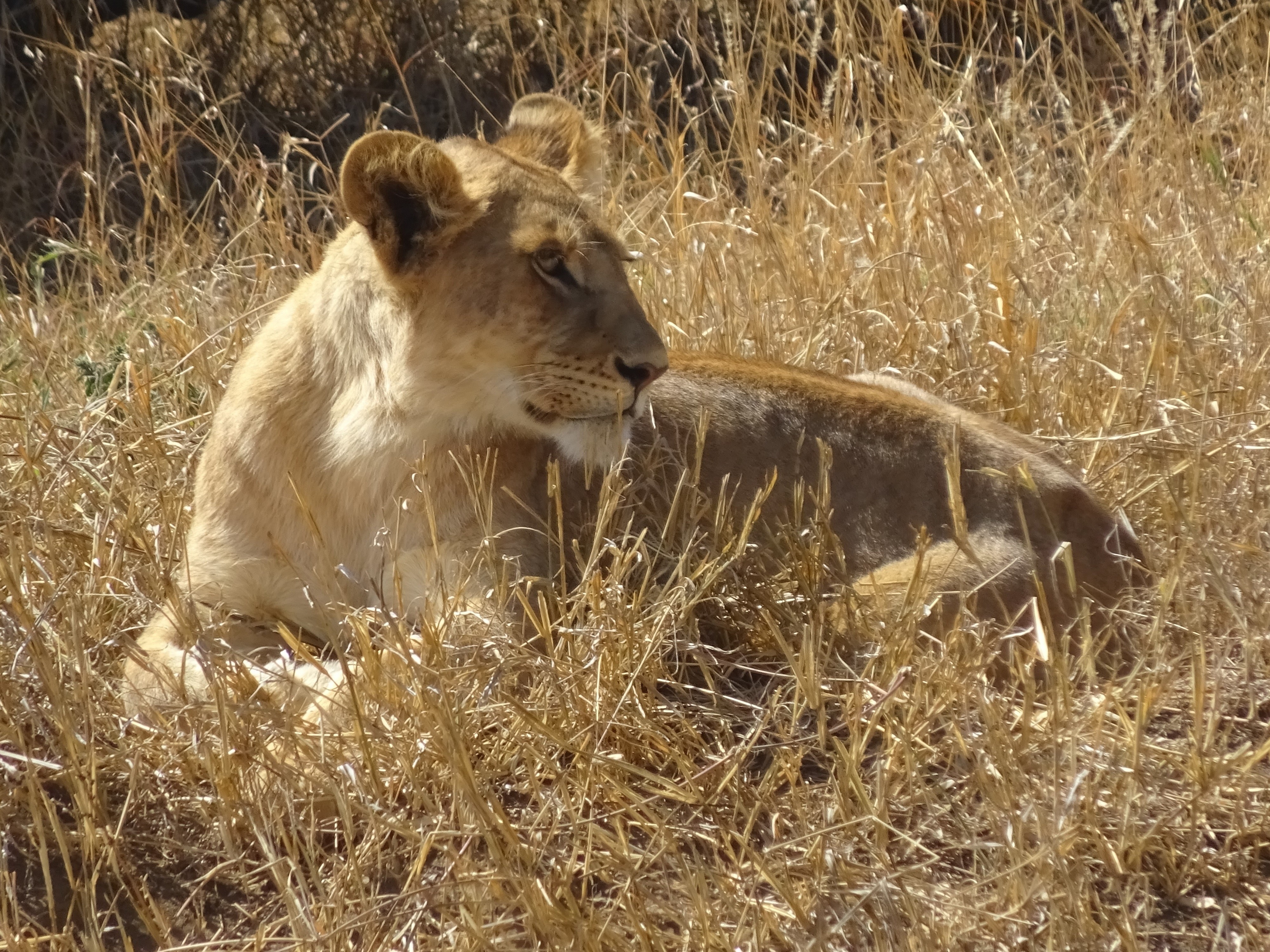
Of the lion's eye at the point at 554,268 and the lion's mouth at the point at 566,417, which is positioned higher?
the lion's eye at the point at 554,268

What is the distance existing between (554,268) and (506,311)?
0.14m

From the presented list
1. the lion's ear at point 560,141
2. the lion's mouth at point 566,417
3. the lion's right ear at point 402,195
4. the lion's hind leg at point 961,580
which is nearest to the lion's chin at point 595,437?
the lion's mouth at point 566,417

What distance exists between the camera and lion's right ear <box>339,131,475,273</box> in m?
2.76

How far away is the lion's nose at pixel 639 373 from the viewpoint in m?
2.84

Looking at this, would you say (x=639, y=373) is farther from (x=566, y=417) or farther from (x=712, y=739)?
(x=712, y=739)

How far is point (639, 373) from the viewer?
113 inches

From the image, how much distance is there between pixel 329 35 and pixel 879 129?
3246 mm

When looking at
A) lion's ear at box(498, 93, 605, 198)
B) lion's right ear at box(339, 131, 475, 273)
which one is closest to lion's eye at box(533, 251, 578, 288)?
lion's right ear at box(339, 131, 475, 273)

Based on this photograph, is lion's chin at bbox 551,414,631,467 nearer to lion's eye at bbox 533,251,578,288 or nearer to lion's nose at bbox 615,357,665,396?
lion's nose at bbox 615,357,665,396

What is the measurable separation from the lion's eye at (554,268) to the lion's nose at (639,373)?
0.19 metres

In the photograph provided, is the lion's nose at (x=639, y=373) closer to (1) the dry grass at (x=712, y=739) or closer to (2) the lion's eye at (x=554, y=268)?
(2) the lion's eye at (x=554, y=268)

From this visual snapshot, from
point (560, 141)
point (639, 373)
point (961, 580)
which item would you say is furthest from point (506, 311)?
point (961, 580)

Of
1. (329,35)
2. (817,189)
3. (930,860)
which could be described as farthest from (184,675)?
(329,35)

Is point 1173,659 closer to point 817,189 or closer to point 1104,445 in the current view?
point 1104,445
